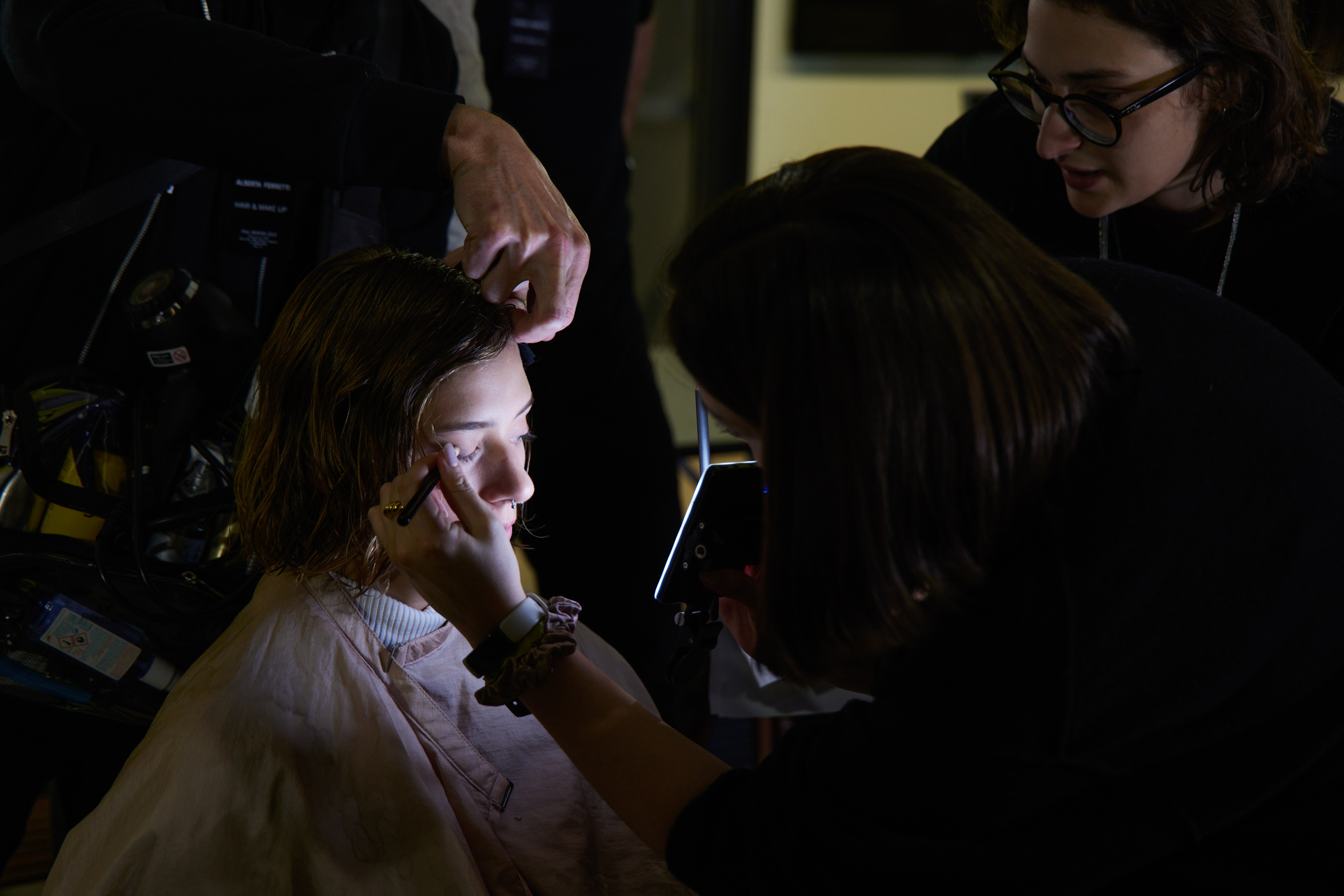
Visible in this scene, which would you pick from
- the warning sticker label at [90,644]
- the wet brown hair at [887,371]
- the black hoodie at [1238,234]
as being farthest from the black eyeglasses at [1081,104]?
the warning sticker label at [90,644]

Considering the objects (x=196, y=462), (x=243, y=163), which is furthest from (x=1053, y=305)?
(x=196, y=462)

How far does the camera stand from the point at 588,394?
180cm

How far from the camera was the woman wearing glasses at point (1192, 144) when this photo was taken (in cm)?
114

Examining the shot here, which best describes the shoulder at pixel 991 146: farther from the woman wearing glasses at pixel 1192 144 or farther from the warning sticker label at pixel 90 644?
the warning sticker label at pixel 90 644

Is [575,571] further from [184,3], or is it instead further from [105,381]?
[184,3]

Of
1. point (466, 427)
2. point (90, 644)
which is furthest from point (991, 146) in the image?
point (90, 644)

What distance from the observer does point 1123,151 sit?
1199 millimetres

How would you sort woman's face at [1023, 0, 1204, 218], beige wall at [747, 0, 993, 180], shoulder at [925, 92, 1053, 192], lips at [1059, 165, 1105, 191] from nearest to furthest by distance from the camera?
woman's face at [1023, 0, 1204, 218] < lips at [1059, 165, 1105, 191] < shoulder at [925, 92, 1053, 192] < beige wall at [747, 0, 993, 180]

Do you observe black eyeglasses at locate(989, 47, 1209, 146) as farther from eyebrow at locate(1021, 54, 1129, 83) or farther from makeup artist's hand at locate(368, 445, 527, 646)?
makeup artist's hand at locate(368, 445, 527, 646)

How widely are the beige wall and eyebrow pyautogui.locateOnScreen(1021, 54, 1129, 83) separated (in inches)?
97.1

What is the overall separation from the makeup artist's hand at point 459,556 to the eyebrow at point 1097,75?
2.72 ft

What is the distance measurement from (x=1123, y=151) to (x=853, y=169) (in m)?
0.60

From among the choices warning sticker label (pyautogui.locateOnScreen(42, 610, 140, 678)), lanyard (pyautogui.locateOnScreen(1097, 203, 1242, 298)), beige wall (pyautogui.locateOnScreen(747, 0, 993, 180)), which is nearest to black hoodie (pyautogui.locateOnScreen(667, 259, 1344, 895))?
lanyard (pyautogui.locateOnScreen(1097, 203, 1242, 298))

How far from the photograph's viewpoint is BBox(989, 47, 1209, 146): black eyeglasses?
115 cm
